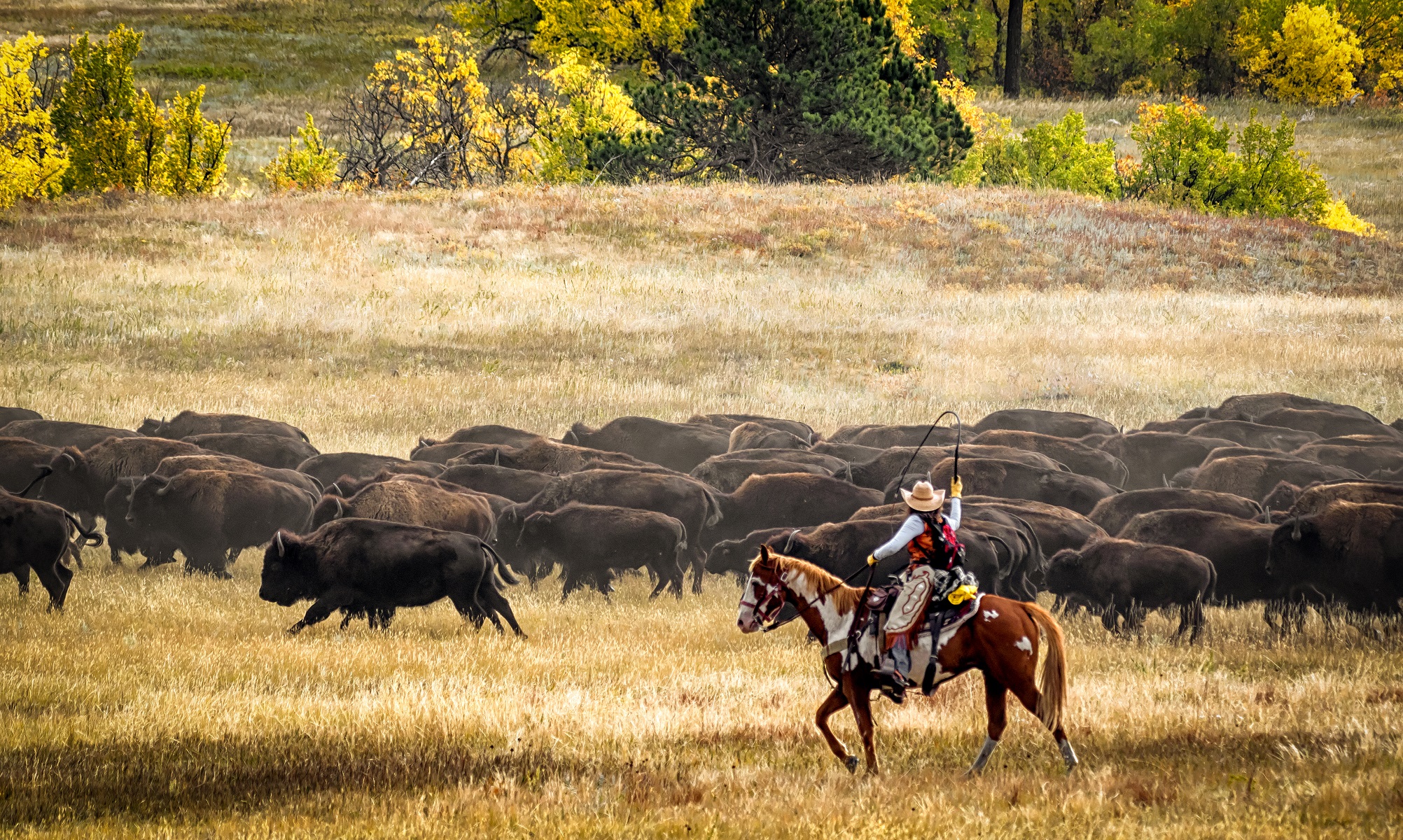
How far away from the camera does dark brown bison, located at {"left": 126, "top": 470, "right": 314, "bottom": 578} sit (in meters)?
13.3

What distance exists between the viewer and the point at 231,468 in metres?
14.0

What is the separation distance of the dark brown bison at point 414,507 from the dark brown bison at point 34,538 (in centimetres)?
231

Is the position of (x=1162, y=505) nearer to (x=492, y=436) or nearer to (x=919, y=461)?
(x=919, y=461)

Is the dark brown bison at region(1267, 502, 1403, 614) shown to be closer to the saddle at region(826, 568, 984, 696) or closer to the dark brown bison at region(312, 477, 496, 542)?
the saddle at region(826, 568, 984, 696)

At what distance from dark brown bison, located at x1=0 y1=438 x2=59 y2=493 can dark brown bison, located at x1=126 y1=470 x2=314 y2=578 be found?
192 centimetres

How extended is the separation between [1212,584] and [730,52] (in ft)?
115

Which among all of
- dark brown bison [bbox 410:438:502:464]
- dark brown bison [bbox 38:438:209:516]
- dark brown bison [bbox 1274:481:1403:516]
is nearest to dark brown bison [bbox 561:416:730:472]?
dark brown bison [bbox 410:438:502:464]

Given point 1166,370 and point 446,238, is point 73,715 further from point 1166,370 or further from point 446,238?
point 446,238

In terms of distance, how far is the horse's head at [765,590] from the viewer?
21.9ft

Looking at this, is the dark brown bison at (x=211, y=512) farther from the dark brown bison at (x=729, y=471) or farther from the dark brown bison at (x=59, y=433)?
the dark brown bison at (x=729, y=471)

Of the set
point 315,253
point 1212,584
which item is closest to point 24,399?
point 315,253

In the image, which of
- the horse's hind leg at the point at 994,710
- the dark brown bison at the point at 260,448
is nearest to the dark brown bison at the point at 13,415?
the dark brown bison at the point at 260,448

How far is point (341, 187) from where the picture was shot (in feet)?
179

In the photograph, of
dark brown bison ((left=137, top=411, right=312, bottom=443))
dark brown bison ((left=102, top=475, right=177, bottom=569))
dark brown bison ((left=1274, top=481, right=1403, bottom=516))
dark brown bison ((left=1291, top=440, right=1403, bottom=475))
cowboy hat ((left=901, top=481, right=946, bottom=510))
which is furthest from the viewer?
dark brown bison ((left=137, top=411, right=312, bottom=443))
